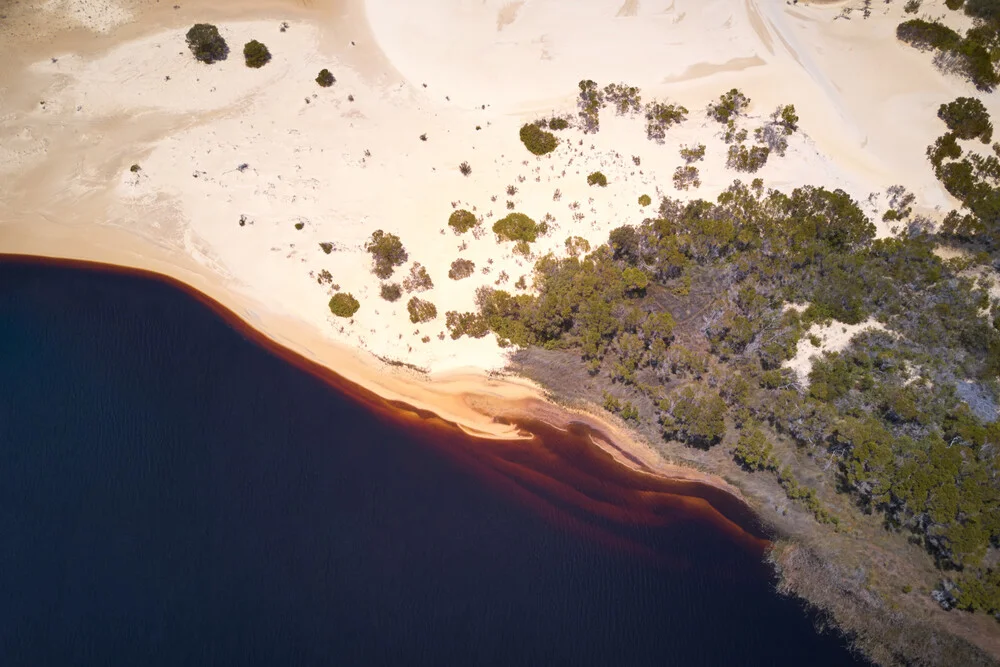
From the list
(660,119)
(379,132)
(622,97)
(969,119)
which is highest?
(969,119)

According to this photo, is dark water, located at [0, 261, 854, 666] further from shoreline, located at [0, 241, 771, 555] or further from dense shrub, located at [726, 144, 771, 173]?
dense shrub, located at [726, 144, 771, 173]

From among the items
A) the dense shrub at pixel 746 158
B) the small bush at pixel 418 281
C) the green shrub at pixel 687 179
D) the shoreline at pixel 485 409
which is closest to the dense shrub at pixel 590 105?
the green shrub at pixel 687 179

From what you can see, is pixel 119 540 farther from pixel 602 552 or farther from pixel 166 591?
pixel 602 552

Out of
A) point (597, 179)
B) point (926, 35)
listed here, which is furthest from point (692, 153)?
point (926, 35)

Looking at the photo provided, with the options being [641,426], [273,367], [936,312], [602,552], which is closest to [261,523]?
[273,367]

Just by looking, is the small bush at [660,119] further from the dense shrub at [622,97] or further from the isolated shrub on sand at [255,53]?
the isolated shrub on sand at [255,53]

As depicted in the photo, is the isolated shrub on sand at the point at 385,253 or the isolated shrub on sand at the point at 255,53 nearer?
the isolated shrub on sand at the point at 385,253

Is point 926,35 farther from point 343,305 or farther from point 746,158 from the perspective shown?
point 343,305
